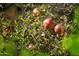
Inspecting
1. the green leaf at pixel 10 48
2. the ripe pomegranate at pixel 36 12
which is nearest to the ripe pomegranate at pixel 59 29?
the ripe pomegranate at pixel 36 12

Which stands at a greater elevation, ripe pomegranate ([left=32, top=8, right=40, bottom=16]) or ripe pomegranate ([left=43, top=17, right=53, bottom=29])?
ripe pomegranate ([left=32, top=8, right=40, bottom=16])

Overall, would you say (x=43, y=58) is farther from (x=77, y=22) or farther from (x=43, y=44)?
(x=77, y=22)

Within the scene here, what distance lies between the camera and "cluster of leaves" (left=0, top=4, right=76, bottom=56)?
178 centimetres

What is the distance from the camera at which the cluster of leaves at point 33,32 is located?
1775 mm

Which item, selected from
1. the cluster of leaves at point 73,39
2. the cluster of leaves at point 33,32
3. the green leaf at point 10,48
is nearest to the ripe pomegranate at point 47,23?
the cluster of leaves at point 33,32

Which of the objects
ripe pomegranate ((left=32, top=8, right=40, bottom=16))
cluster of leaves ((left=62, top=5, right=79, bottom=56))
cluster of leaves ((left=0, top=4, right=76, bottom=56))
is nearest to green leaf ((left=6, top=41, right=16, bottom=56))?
cluster of leaves ((left=0, top=4, right=76, bottom=56))

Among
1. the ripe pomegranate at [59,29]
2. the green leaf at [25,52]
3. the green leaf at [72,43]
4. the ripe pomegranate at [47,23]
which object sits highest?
the ripe pomegranate at [47,23]

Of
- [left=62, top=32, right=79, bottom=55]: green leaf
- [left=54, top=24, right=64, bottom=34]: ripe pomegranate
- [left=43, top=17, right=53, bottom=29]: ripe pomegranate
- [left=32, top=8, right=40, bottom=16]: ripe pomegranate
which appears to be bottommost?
[left=62, top=32, right=79, bottom=55]: green leaf

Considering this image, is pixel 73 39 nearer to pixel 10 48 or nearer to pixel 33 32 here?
pixel 33 32

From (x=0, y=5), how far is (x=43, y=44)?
0.46 metres

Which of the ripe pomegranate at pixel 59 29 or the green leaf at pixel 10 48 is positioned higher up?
the ripe pomegranate at pixel 59 29

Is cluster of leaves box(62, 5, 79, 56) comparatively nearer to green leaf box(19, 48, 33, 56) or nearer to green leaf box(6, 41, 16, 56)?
green leaf box(19, 48, 33, 56)

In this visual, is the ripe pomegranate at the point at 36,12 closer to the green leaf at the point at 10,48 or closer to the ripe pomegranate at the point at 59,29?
the ripe pomegranate at the point at 59,29

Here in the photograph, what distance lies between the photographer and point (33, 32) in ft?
5.89
